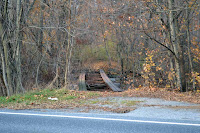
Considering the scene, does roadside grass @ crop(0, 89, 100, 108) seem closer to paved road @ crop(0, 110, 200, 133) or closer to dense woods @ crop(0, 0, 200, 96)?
paved road @ crop(0, 110, 200, 133)

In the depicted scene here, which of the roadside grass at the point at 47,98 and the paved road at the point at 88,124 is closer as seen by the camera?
the paved road at the point at 88,124

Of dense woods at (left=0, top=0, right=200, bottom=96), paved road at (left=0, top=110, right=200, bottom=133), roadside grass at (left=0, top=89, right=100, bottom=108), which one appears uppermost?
dense woods at (left=0, top=0, right=200, bottom=96)

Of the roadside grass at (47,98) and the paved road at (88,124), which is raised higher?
the roadside grass at (47,98)

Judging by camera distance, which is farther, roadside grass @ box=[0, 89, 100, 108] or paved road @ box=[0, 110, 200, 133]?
roadside grass @ box=[0, 89, 100, 108]

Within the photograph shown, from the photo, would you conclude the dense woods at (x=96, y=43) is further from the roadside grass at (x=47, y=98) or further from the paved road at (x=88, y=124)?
the paved road at (x=88, y=124)

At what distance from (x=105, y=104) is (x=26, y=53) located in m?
12.8

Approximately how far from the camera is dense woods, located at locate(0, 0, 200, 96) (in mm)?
16125

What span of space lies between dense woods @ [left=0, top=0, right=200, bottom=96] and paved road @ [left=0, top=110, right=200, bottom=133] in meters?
6.20

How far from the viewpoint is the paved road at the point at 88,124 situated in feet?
20.9

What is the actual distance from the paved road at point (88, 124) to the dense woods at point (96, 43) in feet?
20.3

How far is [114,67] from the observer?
97.7ft

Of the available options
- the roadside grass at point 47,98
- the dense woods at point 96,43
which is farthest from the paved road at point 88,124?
the dense woods at point 96,43

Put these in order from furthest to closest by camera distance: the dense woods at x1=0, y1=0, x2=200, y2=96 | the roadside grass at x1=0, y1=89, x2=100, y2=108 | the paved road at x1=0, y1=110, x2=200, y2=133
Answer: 1. the dense woods at x1=0, y1=0, x2=200, y2=96
2. the roadside grass at x1=0, y1=89, x2=100, y2=108
3. the paved road at x1=0, y1=110, x2=200, y2=133

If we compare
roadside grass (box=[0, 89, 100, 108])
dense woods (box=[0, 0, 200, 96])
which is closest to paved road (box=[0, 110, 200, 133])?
roadside grass (box=[0, 89, 100, 108])
